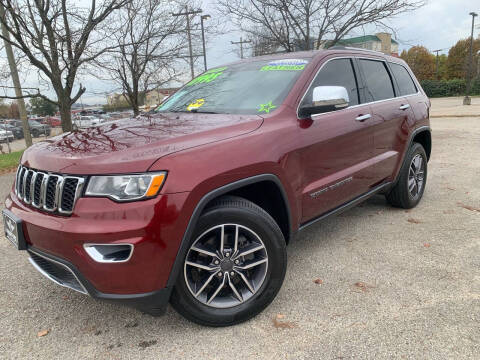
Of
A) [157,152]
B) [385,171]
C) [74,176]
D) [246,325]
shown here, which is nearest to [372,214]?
[385,171]

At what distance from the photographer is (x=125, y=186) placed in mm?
1939

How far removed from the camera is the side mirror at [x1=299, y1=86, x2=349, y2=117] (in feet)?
8.76

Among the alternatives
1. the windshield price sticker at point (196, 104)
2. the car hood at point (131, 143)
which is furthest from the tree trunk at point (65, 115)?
the car hood at point (131, 143)

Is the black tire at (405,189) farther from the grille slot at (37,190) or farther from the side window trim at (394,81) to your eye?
the grille slot at (37,190)

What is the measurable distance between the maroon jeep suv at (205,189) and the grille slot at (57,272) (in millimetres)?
11

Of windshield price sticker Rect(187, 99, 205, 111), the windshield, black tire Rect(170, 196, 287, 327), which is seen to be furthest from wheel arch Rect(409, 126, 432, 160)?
black tire Rect(170, 196, 287, 327)

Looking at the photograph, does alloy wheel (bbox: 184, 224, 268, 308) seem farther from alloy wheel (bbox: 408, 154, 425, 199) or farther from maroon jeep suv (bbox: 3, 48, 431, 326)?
alloy wheel (bbox: 408, 154, 425, 199)

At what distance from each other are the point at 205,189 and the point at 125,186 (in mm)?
438

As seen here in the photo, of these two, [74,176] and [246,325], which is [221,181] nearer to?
[74,176]

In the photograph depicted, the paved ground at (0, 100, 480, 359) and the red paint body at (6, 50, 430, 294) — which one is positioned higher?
the red paint body at (6, 50, 430, 294)

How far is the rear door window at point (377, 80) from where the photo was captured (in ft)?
12.0

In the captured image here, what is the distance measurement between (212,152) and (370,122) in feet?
6.36

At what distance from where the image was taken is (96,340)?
91.3 inches

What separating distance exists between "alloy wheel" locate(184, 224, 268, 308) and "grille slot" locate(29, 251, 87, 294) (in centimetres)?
62
